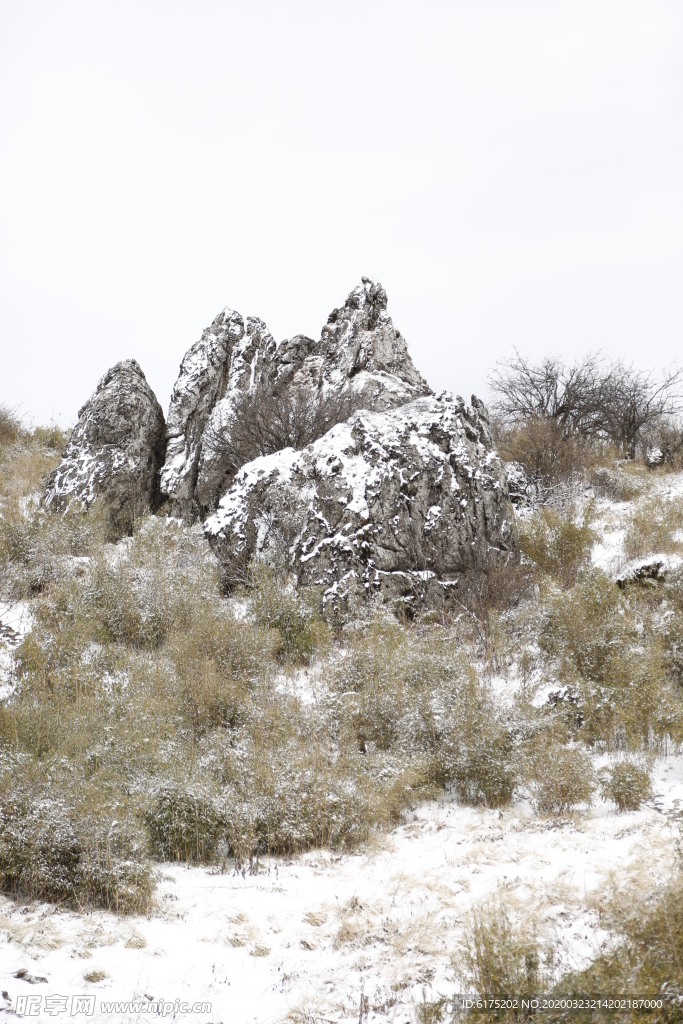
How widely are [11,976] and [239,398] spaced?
31.9ft

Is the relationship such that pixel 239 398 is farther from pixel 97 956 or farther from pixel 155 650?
pixel 97 956

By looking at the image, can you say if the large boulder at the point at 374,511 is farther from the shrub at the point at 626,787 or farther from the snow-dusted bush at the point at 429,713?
the shrub at the point at 626,787

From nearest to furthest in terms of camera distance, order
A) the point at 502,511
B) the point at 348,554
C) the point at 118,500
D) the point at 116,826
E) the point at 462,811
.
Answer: the point at 116,826, the point at 462,811, the point at 348,554, the point at 502,511, the point at 118,500

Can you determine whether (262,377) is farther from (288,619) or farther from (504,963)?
(504,963)

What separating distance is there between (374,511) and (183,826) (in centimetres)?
443

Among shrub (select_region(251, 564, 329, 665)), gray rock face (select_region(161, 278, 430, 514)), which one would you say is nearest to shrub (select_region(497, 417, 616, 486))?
gray rock face (select_region(161, 278, 430, 514))

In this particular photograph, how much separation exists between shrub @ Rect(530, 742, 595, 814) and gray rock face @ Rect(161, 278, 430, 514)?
275 inches

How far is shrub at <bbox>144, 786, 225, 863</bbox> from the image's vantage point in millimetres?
4438

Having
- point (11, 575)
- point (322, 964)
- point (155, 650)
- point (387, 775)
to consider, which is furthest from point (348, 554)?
point (322, 964)

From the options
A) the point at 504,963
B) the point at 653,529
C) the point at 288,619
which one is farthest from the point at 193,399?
the point at 504,963

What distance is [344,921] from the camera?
12.3 ft

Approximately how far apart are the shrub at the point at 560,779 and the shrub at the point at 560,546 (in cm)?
346

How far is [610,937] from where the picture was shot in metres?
3.28

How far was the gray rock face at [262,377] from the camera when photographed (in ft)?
37.2
